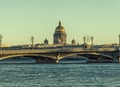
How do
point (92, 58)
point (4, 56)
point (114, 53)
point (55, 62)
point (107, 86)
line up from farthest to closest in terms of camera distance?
point (92, 58), point (114, 53), point (55, 62), point (4, 56), point (107, 86)

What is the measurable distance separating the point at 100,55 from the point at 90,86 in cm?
10981

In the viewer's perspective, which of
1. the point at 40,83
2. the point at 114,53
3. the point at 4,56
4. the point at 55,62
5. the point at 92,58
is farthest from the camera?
the point at 92,58

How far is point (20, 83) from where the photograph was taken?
7969 cm

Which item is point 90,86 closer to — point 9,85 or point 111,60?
point 9,85

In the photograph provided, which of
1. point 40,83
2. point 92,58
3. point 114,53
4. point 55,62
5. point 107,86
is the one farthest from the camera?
point 92,58

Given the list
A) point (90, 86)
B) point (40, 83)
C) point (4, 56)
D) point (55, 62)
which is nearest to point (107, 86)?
point (90, 86)

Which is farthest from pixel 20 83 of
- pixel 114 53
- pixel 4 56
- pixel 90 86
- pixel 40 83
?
pixel 114 53

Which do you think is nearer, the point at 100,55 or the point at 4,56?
the point at 4,56

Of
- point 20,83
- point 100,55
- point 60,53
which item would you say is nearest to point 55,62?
point 60,53

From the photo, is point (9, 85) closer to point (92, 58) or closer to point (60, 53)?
point (60, 53)

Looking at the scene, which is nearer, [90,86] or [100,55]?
[90,86]

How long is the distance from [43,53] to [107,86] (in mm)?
98156

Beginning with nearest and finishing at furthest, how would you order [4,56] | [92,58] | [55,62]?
[4,56] < [55,62] < [92,58]

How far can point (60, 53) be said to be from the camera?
177 metres
